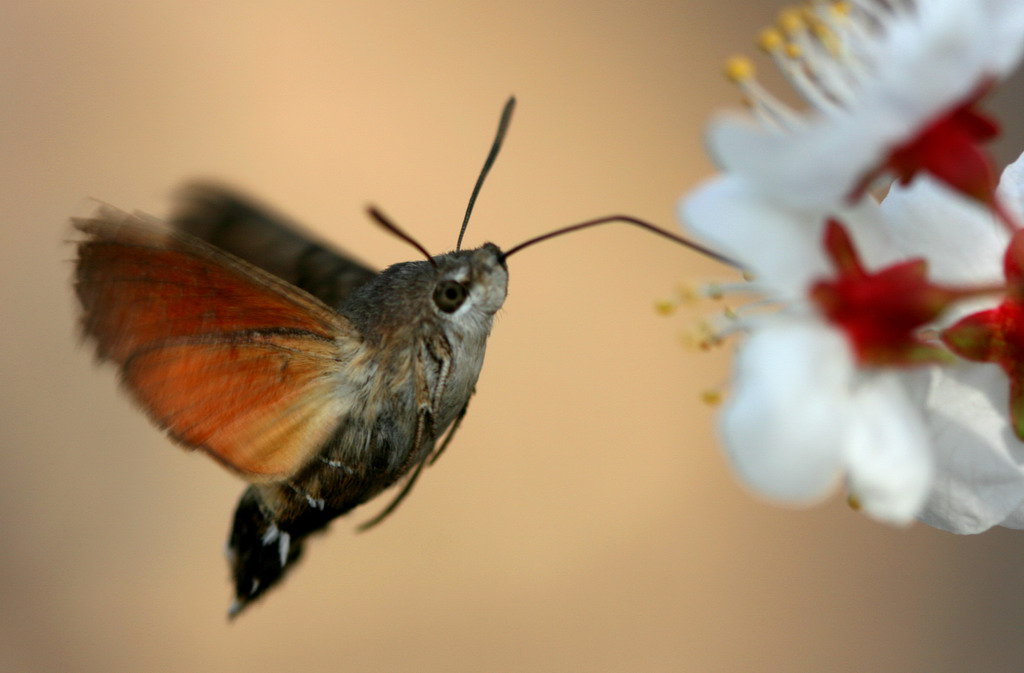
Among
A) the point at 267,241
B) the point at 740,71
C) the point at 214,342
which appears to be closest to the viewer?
the point at 740,71

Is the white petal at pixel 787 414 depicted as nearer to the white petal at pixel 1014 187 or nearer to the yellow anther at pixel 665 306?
the yellow anther at pixel 665 306

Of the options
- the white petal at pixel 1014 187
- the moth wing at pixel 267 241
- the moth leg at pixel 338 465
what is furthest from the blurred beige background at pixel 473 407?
the white petal at pixel 1014 187

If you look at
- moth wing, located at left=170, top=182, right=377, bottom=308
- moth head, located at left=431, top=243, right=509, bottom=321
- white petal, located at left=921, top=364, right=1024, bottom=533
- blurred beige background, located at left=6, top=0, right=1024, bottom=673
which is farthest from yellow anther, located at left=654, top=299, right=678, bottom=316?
blurred beige background, located at left=6, top=0, right=1024, bottom=673

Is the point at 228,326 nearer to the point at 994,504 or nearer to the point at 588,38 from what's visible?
the point at 994,504

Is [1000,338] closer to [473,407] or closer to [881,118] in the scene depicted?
[881,118]

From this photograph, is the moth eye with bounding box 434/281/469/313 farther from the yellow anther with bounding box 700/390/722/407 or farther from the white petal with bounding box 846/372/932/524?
the white petal with bounding box 846/372/932/524

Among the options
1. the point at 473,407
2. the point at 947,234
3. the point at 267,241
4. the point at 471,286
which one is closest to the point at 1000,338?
the point at 947,234
